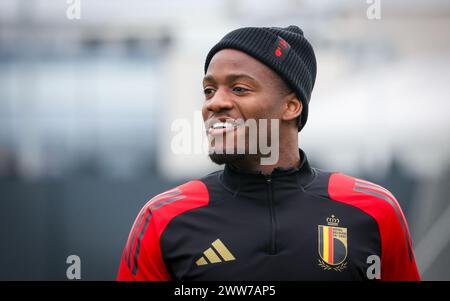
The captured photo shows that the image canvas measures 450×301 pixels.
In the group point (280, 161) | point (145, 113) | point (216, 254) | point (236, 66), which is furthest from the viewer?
point (145, 113)

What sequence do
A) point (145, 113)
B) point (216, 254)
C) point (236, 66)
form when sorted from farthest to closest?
point (145, 113)
point (236, 66)
point (216, 254)

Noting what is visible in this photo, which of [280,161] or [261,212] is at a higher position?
[280,161]

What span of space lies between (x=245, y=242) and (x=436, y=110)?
4414 mm

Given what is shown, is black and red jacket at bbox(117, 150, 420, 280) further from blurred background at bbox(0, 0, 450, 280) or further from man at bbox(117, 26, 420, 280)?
blurred background at bbox(0, 0, 450, 280)

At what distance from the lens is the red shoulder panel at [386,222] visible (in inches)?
80.1

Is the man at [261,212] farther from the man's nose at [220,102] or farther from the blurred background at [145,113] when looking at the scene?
the blurred background at [145,113]

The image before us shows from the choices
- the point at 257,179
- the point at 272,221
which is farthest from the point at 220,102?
the point at 272,221

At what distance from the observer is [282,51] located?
214 cm

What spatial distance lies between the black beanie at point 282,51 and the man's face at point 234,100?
3 centimetres

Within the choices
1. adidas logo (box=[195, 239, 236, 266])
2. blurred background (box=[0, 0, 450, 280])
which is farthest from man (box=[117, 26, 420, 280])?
blurred background (box=[0, 0, 450, 280])

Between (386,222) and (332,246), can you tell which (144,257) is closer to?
(332,246)

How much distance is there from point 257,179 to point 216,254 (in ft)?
0.99

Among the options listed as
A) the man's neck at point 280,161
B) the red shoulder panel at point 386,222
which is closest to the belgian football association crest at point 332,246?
the red shoulder panel at point 386,222
